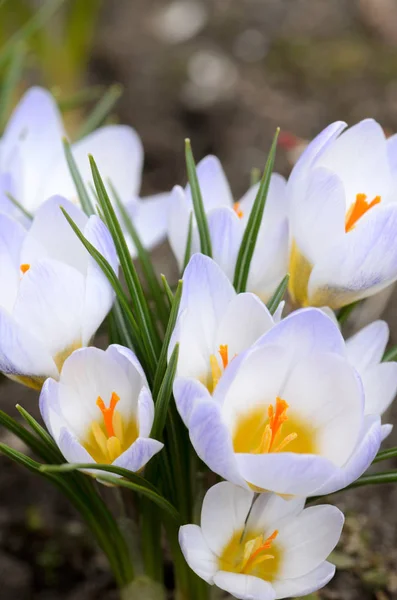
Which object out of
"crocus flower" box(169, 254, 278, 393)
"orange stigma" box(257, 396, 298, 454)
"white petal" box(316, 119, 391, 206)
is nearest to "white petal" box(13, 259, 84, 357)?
"crocus flower" box(169, 254, 278, 393)

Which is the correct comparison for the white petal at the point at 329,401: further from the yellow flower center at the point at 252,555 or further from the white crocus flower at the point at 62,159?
the white crocus flower at the point at 62,159

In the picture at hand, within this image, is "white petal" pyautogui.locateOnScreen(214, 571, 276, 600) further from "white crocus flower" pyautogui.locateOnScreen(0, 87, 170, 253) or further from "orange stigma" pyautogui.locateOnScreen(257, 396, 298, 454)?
"white crocus flower" pyautogui.locateOnScreen(0, 87, 170, 253)

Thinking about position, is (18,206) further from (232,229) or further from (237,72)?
(237,72)

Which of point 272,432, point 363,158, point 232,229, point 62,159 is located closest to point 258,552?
point 272,432

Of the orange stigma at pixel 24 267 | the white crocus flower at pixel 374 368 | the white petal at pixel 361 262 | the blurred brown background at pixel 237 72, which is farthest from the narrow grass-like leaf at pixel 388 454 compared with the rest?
the blurred brown background at pixel 237 72

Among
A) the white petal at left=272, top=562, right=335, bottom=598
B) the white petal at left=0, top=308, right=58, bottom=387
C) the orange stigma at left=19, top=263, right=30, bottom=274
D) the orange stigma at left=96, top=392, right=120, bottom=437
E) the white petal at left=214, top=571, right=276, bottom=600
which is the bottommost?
the white petal at left=272, top=562, right=335, bottom=598
